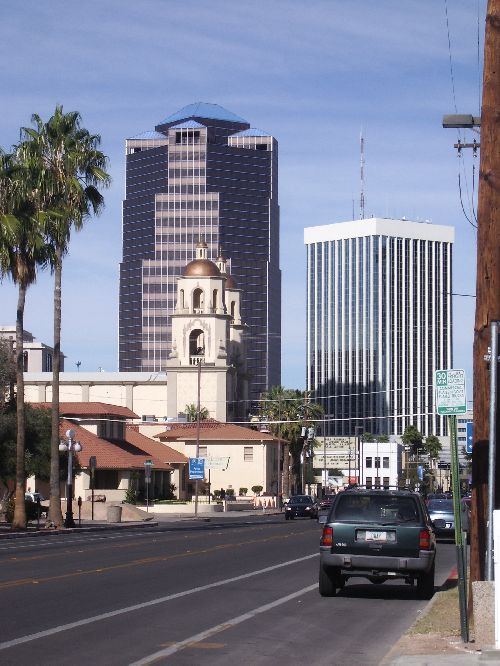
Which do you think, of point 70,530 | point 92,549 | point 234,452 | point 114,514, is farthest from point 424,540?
point 234,452

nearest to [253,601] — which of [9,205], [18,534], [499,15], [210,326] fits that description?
[499,15]

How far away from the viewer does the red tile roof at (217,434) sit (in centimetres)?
10950

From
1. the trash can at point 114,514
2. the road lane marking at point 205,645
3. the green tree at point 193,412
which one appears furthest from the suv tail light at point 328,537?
the green tree at point 193,412

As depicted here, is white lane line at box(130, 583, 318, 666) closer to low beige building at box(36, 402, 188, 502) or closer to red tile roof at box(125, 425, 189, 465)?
low beige building at box(36, 402, 188, 502)

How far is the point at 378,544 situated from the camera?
20031mm

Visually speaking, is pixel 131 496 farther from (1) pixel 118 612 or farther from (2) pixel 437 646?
(2) pixel 437 646

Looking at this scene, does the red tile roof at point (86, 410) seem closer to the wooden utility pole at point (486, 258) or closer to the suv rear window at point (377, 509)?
the suv rear window at point (377, 509)

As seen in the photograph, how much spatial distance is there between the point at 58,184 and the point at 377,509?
34.0m

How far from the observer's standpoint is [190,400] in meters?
136

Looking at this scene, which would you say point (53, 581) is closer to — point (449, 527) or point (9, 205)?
point (449, 527)

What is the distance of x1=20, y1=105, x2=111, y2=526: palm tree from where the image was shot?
51.0m

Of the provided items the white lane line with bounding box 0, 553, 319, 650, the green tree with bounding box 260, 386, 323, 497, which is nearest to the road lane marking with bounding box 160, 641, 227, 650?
the white lane line with bounding box 0, 553, 319, 650

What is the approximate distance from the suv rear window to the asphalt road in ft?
4.16

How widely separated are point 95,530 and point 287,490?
68.3 meters
